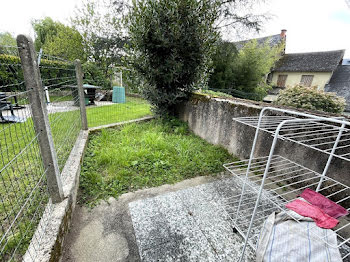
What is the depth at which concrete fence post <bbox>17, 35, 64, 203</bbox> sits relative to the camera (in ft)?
3.96

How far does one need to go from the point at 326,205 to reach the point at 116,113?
6041 mm

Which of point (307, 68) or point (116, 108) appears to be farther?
point (307, 68)

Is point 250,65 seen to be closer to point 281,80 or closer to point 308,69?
point 308,69

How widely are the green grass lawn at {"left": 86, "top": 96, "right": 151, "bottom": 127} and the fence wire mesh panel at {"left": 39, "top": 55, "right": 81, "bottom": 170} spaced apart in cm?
137

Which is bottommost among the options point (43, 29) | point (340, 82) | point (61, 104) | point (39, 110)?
point (61, 104)

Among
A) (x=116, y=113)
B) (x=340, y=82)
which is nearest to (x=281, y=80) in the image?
(x=340, y=82)

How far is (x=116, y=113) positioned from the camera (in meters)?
6.11

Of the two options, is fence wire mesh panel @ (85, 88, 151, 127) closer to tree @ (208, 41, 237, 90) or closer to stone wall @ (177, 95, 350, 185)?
stone wall @ (177, 95, 350, 185)

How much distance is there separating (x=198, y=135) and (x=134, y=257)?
10.4ft

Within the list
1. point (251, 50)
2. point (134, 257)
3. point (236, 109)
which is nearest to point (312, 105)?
point (236, 109)

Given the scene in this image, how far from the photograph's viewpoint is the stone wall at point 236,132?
2042 millimetres

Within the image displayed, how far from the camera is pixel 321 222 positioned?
99cm

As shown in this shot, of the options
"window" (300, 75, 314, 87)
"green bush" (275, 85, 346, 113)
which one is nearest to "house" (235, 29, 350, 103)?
"window" (300, 75, 314, 87)

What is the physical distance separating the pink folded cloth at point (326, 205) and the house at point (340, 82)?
19514 millimetres
